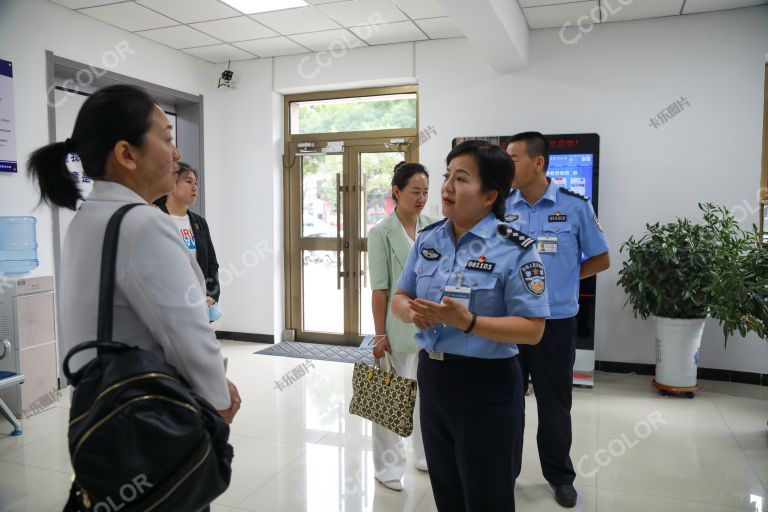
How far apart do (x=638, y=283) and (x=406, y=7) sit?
3.05m

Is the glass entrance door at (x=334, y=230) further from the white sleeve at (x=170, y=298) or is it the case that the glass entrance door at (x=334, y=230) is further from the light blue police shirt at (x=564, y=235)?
the white sleeve at (x=170, y=298)

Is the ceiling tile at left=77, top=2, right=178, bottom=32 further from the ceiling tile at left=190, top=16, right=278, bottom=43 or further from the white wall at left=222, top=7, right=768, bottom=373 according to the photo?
the white wall at left=222, top=7, right=768, bottom=373

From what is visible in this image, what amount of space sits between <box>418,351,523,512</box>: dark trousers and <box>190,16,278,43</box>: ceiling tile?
14.2 ft

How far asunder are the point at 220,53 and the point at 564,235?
4720 mm

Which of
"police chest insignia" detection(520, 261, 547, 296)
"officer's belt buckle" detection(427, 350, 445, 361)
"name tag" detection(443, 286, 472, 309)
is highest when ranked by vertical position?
"police chest insignia" detection(520, 261, 547, 296)

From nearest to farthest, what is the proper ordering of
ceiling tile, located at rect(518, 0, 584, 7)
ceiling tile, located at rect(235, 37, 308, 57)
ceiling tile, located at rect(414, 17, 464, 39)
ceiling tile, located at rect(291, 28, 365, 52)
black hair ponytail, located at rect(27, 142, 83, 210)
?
black hair ponytail, located at rect(27, 142, 83, 210), ceiling tile, located at rect(518, 0, 584, 7), ceiling tile, located at rect(414, 17, 464, 39), ceiling tile, located at rect(291, 28, 365, 52), ceiling tile, located at rect(235, 37, 308, 57)

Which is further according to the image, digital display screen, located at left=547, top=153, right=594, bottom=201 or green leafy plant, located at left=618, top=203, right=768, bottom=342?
digital display screen, located at left=547, top=153, right=594, bottom=201

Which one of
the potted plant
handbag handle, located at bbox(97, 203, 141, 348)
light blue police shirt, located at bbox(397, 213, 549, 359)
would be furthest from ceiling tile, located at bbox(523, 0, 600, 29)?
handbag handle, located at bbox(97, 203, 141, 348)

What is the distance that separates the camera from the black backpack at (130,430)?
3.19ft

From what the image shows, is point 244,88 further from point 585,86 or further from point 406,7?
point 585,86

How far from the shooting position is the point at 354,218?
5.94m

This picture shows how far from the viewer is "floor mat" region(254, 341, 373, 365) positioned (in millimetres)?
5476

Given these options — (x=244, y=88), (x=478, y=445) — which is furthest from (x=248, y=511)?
(x=244, y=88)

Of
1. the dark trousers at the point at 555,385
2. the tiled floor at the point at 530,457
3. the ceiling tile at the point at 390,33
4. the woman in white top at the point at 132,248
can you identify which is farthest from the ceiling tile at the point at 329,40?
the woman in white top at the point at 132,248
